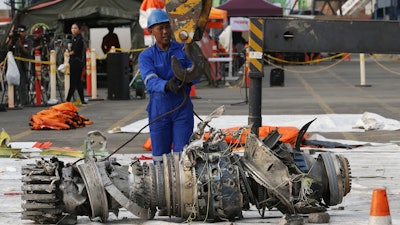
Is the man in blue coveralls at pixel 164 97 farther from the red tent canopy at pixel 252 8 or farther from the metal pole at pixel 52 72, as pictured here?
the red tent canopy at pixel 252 8

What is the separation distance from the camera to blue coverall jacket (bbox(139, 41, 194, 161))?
9859 mm

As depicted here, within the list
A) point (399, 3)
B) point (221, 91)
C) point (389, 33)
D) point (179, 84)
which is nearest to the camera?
point (179, 84)

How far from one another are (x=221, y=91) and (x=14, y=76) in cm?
893

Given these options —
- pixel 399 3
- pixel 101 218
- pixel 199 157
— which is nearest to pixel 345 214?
pixel 199 157

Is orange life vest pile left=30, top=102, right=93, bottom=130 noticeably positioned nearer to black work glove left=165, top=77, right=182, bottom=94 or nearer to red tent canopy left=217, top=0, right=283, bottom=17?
black work glove left=165, top=77, right=182, bottom=94

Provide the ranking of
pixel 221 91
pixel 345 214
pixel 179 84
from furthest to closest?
1. pixel 221 91
2. pixel 179 84
3. pixel 345 214

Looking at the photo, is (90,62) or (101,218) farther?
(90,62)

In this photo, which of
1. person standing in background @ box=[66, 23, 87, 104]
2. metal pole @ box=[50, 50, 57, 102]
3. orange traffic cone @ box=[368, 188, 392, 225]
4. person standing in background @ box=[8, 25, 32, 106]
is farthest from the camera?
metal pole @ box=[50, 50, 57, 102]

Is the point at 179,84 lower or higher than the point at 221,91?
higher

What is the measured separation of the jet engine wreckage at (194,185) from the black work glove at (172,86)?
96 cm

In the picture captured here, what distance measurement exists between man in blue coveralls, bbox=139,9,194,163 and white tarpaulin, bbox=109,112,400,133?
694 centimetres

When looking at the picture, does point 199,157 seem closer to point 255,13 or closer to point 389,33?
point 389,33

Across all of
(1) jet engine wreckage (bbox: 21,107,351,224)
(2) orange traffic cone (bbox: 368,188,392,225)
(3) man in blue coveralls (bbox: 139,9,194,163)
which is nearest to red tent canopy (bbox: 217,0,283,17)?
(3) man in blue coveralls (bbox: 139,9,194,163)

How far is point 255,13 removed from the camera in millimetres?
43344
